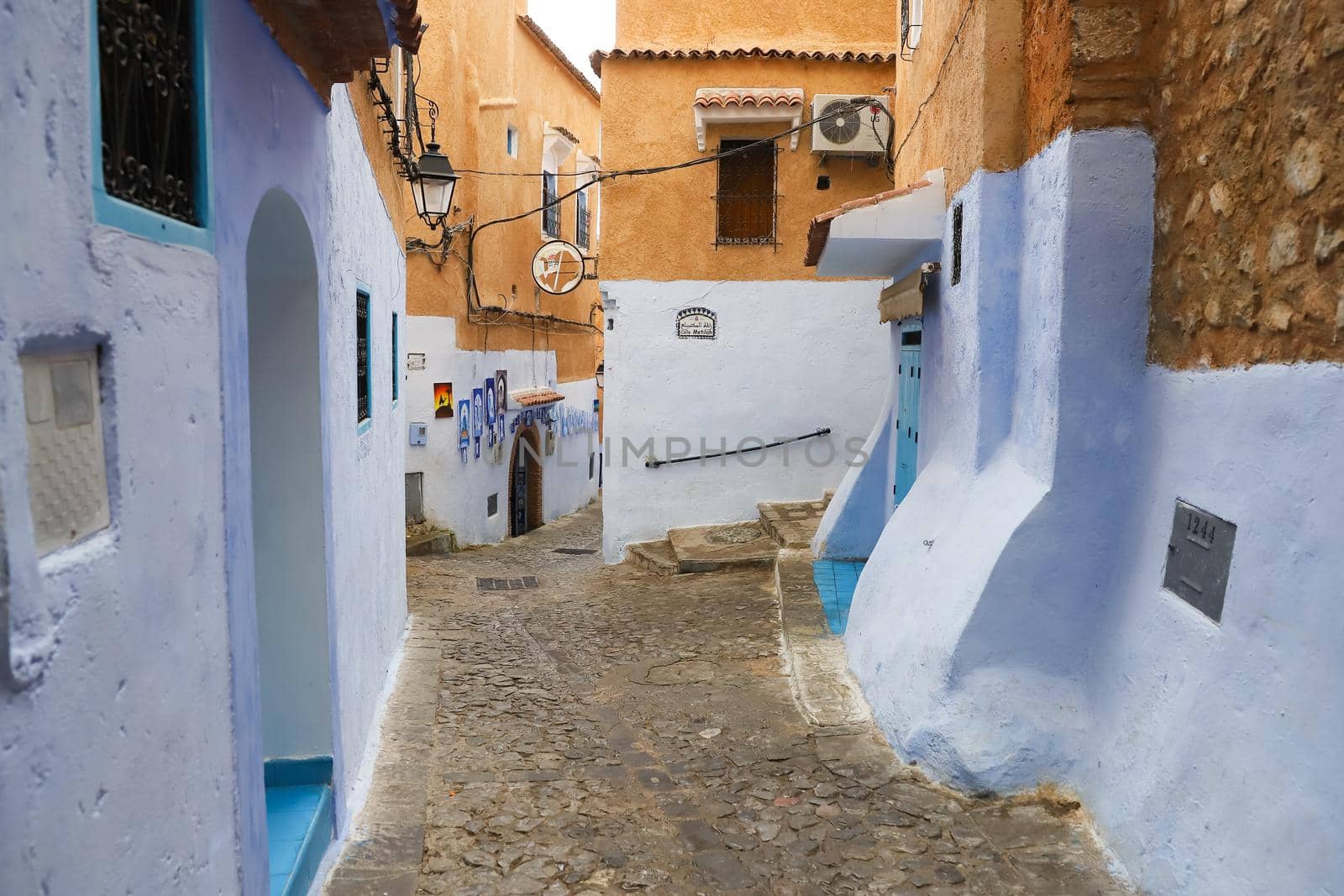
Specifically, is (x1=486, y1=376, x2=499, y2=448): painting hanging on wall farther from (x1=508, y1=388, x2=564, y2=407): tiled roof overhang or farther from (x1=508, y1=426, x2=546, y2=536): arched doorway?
(x1=508, y1=426, x2=546, y2=536): arched doorway

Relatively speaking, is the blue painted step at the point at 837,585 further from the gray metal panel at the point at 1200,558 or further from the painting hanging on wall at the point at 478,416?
the painting hanging on wall at the point at 478,416

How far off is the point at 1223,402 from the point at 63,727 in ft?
12.6

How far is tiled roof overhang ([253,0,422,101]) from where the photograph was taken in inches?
135

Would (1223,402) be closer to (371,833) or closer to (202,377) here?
(202,377)

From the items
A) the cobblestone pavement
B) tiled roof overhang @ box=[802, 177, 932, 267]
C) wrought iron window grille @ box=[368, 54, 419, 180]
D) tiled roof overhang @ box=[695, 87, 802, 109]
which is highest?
tiled roof overhang @ box=[695, 87, 802, 109]

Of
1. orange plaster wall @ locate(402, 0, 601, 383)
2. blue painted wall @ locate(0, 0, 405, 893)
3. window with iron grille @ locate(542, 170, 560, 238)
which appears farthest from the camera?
window with iron grille @ locate(542, 170, 560, 238)

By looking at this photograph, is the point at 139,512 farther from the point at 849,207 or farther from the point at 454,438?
the point at 454,438

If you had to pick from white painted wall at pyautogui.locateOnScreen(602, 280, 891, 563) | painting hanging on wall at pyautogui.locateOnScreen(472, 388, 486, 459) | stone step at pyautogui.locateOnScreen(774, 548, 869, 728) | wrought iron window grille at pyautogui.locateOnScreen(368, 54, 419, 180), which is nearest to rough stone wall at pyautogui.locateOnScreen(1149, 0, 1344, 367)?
stone step at pyautogui.locateOnScreen(774, 548, 869, 728)

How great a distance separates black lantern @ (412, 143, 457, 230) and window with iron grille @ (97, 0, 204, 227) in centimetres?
582

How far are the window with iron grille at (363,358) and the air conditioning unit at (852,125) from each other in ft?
23.5

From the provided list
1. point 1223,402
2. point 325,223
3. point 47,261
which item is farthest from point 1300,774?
point 325,223

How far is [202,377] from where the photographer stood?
2.57m

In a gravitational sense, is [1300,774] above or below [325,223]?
below

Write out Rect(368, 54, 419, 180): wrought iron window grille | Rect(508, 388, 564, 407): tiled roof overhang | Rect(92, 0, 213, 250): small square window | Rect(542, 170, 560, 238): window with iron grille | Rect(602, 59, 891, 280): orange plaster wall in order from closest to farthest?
Rect(92, 0, 213, 250): small square window → Rect(368, 54, 419, 180): wrought iron window grille → Rect(602, 59, 891, 280): orange plaster wall → Rect(508, 388, 564, 407): tiled roof overhang → Rect(542, 170, 560, 238): window with iron grille
